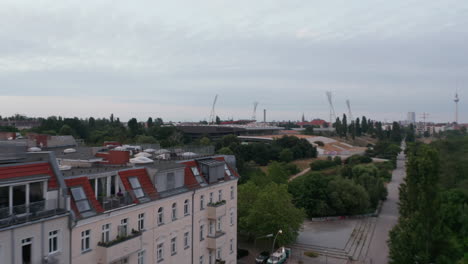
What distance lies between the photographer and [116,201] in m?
12.4

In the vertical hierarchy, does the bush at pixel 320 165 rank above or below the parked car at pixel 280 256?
above

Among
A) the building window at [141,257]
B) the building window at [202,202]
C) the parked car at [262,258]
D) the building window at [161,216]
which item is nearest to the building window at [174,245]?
the building window at [161,216]

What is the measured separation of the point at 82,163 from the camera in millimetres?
16078

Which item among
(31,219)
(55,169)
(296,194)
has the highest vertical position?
(55,169)

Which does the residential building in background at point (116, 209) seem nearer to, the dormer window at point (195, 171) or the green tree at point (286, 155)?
the dormer window at point (195, 171)

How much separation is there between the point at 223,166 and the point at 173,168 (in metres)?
4.15

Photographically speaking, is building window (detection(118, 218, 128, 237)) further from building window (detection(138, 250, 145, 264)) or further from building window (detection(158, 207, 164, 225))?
building window (detection(158, 207, 164, 225))

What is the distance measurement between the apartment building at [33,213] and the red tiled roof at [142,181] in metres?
2.71

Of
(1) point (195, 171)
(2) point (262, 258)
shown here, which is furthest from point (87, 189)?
(2) point (262, 258)

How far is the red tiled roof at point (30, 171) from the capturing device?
952 cm

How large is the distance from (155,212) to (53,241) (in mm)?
4161

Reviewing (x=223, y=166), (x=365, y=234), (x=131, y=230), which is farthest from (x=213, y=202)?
(x=365, y=234)

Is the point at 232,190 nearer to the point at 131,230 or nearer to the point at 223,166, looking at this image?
the point at 223,166

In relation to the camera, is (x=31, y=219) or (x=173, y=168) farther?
(x=173, y=168)
